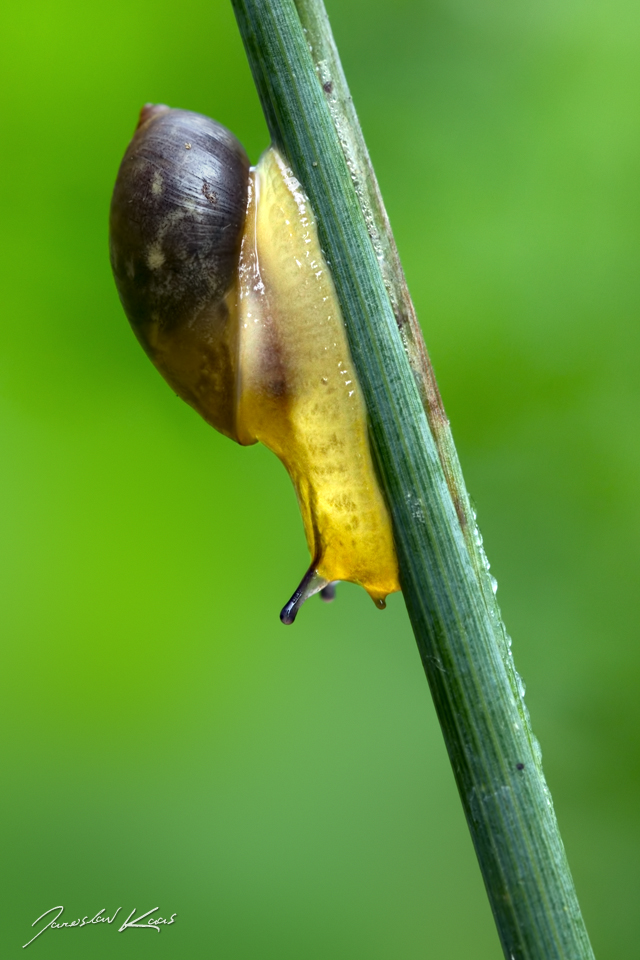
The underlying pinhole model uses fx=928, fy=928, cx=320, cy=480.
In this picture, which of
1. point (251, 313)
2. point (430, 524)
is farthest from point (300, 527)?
point (430, 524)

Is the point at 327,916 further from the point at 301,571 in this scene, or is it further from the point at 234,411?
the point at 234,411

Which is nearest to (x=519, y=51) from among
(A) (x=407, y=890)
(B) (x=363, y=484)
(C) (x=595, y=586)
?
(C) (x=595, y=586)
